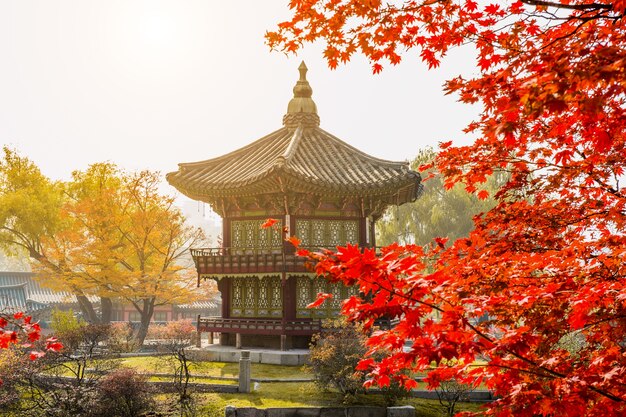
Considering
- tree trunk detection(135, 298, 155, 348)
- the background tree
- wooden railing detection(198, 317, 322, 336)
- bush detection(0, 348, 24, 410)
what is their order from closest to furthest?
bush detection(0, 348, 24, 410), wooden railing detection(198, 317, 322, 336), tree trunk detection(135, 298, 155, 348), the background tree

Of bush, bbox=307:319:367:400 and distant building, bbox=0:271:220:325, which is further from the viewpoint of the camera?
distant building, bbox=0:271:220:325

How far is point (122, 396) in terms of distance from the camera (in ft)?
53.1

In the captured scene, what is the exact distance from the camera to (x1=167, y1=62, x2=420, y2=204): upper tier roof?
1020 inches

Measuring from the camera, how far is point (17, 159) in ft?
128

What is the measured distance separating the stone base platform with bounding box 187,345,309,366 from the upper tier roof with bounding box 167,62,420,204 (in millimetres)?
5930

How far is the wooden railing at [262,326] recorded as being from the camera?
25.2m

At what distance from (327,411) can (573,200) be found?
10662 millimetres

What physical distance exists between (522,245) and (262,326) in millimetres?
18600

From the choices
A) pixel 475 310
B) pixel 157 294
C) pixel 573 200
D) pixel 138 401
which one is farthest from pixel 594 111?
pixel 157 294

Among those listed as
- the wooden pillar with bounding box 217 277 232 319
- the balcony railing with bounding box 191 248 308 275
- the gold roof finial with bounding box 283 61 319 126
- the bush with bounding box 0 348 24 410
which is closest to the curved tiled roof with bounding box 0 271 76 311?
the wooden pillar with bounding box 217 277 232 319

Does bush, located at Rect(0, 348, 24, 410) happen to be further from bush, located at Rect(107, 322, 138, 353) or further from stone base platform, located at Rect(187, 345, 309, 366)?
stone base platform, located at Rect(187, 345, 309, 366)

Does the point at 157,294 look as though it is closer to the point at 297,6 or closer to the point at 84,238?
the point at 84,238

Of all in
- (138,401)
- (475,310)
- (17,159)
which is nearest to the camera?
(475,310)

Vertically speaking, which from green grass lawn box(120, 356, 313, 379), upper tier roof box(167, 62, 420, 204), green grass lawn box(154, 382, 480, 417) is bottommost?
green grass lawn box(154, 382, 480, 417)
